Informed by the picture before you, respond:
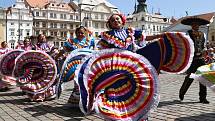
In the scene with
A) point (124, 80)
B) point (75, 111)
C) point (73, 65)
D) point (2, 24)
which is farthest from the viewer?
point (2, 24)

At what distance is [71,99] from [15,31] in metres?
75.2

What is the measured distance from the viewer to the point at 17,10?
80.4 m

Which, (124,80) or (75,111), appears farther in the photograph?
(75,111)

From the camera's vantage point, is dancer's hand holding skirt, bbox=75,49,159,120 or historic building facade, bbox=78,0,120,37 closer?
dancer's hand holding skirt, bbox=75,49,159,120

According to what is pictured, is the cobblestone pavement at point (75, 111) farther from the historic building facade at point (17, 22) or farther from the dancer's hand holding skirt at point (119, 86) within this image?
the historic building facade at point (17, 22)

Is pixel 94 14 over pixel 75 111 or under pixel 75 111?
over

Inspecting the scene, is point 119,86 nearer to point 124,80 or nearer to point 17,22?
point 124,80

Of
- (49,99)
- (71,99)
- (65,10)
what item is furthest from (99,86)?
(65,10)

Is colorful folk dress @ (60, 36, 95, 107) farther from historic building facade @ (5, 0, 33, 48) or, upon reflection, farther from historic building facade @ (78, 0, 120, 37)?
historic building facade @ (78, 0, 120, 37)

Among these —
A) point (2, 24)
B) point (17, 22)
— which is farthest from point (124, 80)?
point (17, 22)

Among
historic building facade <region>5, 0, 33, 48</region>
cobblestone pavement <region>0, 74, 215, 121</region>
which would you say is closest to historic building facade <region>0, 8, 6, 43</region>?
historic building facade <region>5, 0, 33, 48</region>

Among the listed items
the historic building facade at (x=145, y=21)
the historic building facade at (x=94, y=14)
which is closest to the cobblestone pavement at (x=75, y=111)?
the historic building facade at (x=94, y=14)

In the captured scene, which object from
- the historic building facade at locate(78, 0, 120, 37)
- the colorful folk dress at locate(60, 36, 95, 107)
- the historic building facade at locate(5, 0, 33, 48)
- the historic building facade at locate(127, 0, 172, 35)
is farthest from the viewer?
the historic building facade at locate(127, 0, 172, 35)

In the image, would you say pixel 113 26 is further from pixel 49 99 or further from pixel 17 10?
pixel 17 10
